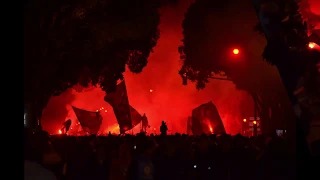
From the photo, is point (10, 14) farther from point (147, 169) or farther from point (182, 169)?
point (182, 169)

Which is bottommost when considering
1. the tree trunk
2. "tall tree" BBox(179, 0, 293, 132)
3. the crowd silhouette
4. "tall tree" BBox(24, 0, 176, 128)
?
the crowd silhouette

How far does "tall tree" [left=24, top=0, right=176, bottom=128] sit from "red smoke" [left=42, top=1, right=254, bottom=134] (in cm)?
4052

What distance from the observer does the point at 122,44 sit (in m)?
18.2

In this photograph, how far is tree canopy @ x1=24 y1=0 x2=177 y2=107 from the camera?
1620cm

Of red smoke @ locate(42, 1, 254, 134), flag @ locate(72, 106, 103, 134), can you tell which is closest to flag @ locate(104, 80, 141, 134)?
flag @ locate(72, 106, 103, 134)

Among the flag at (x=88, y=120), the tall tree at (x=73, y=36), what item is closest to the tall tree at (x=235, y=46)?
the flag at (x=88, y=120)

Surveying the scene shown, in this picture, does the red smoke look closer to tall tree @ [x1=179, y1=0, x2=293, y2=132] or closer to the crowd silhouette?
tall tree @ [x1=179, y1=0, x2=293, y2=132]

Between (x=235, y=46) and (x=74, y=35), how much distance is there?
56.3ft

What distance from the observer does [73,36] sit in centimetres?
1691

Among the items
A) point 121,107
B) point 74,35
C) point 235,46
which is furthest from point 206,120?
point 74,35

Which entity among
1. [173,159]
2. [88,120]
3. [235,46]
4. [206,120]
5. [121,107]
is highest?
[235,46]

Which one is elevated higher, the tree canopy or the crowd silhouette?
the tree canopy

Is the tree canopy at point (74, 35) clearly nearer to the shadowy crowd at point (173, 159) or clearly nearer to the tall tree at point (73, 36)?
the tall tree at point (73, 36)

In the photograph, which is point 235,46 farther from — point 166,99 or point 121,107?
point 166,99
